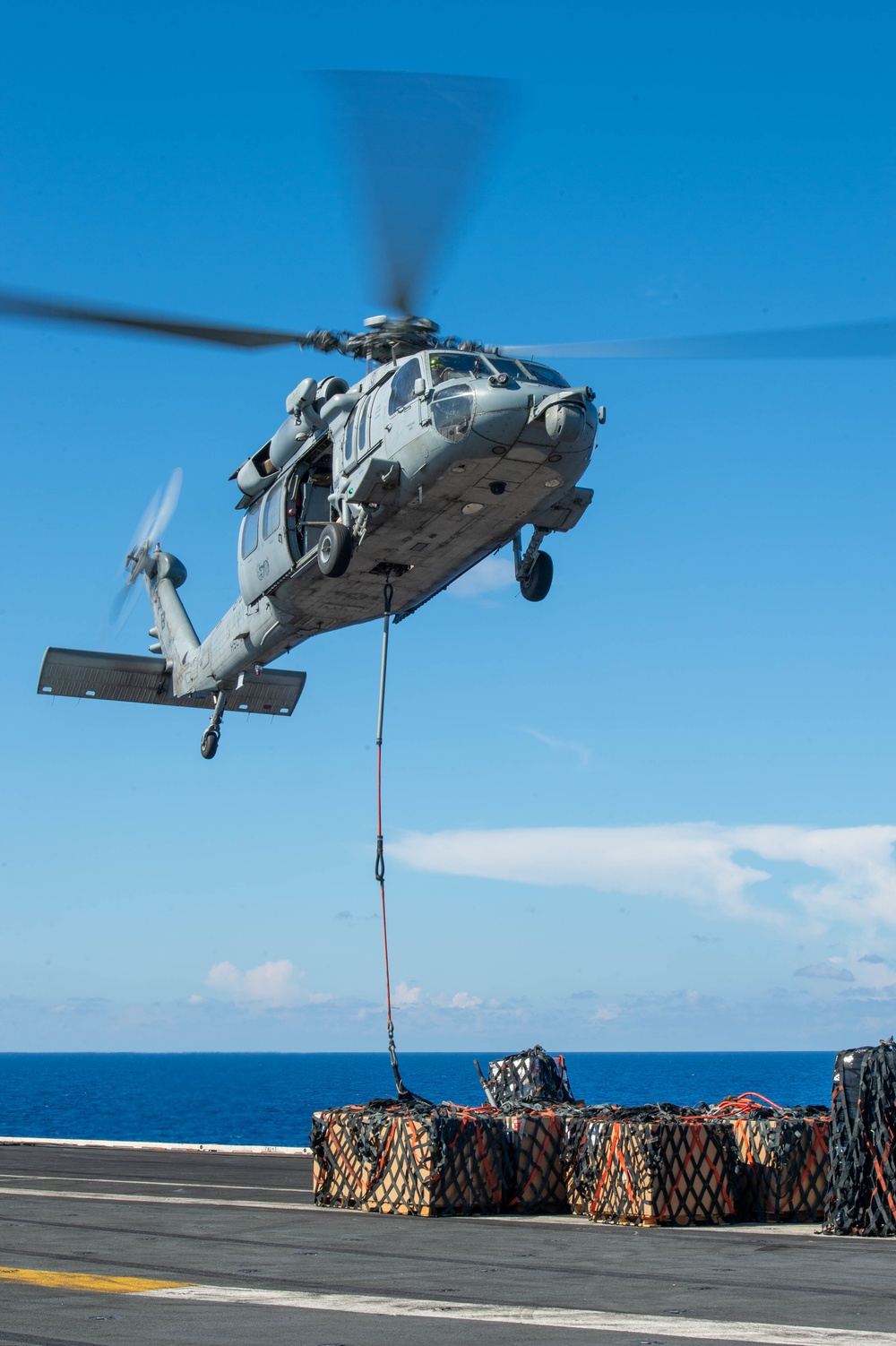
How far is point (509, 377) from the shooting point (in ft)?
57.6

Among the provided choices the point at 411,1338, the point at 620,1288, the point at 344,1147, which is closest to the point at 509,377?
the point at 344,1147

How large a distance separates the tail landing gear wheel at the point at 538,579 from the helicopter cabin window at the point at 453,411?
3560 mm

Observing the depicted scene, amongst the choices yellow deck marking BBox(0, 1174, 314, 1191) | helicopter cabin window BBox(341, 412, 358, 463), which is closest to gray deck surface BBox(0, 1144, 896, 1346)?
yellow deck marking BBox(0, 1174, 314, 1191)

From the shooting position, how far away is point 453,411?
17.2 m

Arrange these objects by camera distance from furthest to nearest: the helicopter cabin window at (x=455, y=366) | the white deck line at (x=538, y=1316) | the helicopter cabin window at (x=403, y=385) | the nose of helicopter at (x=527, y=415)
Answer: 1. the helicopter cabin window at (x=403, y=385)
2. the helicopter cabin window at (x=455, y=366)
3. the nose of helicopter at (x=527, y=415)
4. the white deck line at (x=538, y=1316)

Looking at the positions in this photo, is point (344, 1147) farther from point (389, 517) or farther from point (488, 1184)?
point (389, 517)

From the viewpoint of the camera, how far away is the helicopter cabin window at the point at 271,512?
70.6 feet

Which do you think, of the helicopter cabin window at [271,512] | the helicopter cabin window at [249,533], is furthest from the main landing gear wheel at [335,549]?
the helicopter cabin window at [249,533]

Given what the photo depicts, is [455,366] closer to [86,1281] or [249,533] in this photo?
[249,533]

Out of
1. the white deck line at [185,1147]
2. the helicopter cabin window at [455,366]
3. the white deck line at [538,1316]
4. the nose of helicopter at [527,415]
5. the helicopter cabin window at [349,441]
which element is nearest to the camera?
the white deck line at [538,1316]

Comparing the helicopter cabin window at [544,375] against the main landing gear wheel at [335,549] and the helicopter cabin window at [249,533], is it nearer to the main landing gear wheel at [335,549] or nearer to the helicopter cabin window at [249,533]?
the main landing gear wheel at [335,549]

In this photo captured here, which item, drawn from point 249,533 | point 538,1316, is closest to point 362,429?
point 249,533

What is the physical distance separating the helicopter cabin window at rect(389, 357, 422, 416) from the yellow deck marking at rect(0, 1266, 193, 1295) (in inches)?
452

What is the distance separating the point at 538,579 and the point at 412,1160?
28.7 feet
